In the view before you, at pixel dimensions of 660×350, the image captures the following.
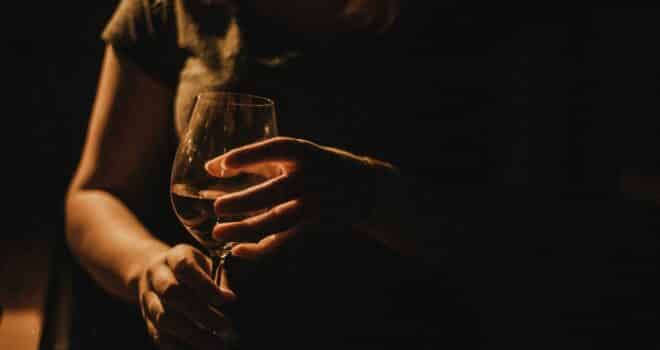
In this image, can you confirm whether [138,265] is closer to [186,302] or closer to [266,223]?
[186,302]

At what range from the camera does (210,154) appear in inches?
29.7

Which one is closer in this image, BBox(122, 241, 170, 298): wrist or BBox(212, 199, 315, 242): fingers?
BBox(212, 199, 315, 242): fingers

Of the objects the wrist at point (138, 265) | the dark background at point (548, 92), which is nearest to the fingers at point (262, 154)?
the wrist at point (138, 265)

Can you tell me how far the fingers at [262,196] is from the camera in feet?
2.28

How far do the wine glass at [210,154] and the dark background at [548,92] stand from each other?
0.86 m

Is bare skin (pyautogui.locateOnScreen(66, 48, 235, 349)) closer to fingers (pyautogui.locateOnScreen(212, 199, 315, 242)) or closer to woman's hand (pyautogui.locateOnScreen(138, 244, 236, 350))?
woman's hand (pyautogui.locateOnScreen(138, 244, 236, 350))

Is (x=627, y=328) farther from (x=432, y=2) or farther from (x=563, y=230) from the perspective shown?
(x=432, y=2)

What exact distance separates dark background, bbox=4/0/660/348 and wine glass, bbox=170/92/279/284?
0.86 meters

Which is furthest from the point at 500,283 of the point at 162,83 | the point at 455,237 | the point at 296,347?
the point at 162,83

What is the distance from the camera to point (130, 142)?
55.1 inches

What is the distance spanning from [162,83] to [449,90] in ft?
2.46

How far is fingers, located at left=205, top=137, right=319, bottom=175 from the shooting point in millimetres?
702

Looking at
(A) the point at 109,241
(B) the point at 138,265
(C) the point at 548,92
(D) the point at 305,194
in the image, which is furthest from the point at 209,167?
(C) the point at 548,92

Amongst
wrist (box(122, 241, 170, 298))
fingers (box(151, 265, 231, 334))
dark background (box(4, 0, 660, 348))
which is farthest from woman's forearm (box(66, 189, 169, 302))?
fingers (box(151, 265, 231, 334))
